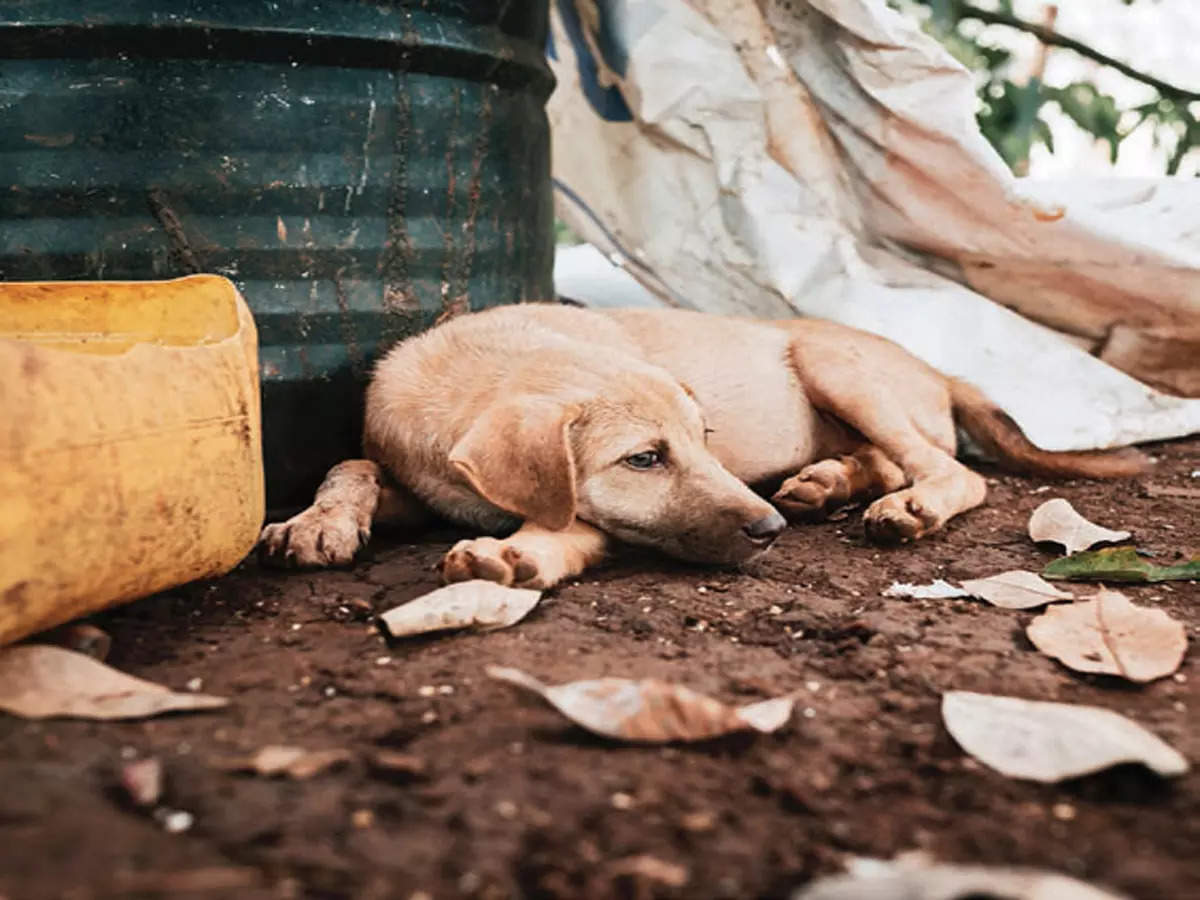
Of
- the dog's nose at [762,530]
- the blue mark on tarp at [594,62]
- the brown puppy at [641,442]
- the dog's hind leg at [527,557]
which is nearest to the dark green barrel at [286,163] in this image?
the brown puppy at [641,442]

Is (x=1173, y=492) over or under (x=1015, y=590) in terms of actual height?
under

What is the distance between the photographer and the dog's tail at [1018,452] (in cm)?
362

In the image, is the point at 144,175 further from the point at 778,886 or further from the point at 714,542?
the point at 778,886

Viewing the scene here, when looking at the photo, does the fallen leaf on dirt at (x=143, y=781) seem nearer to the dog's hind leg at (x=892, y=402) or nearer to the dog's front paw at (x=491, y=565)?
the dog's front paw at (x=491, y=565)

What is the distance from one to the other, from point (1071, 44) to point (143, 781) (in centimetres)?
530

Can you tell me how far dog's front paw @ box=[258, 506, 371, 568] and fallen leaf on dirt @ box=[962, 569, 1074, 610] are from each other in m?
1.33

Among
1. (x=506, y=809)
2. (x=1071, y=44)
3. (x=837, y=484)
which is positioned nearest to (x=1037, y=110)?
(x=1071, y=44)

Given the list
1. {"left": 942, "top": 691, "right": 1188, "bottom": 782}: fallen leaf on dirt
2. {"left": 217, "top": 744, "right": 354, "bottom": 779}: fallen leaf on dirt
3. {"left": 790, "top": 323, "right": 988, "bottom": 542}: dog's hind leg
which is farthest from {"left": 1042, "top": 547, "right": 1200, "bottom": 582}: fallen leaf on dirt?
{"left": 217, "top": 744, "right": 354, "bottom": 779}: fallen leaf on dirt

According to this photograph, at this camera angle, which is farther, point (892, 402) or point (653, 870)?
point (892, 402)

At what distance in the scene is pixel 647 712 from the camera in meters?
1.57

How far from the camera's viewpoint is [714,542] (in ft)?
8.31

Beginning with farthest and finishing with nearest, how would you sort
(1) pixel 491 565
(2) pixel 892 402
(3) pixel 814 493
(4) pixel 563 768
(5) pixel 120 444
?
(2) pixel 892 402, (3) pixel 814 493, (1) pixel 491 565, (5) pixel 120 444, (4) pixel 563 768

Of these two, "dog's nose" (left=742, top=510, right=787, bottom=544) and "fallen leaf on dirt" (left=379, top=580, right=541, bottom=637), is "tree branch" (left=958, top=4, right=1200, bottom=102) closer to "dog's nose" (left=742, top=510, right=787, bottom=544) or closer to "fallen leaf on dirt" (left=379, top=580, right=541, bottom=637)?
"dog's nose" (left=742, top=510, right=787, bottom=544)

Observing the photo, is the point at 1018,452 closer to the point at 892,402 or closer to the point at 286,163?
the point at 892,402
